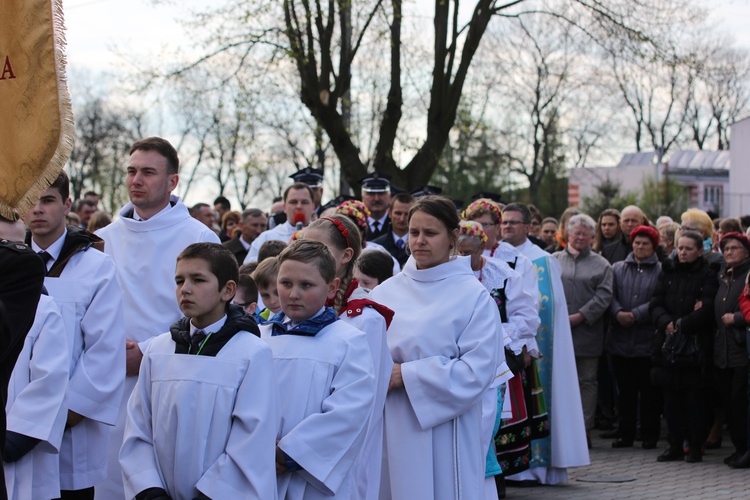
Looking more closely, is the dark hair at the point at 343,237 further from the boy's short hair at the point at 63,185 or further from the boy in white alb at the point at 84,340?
the boy's short hair at the point at 63,185

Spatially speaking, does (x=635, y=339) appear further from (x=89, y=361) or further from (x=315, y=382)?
(x=89, y=361)

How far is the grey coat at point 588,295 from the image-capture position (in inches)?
422

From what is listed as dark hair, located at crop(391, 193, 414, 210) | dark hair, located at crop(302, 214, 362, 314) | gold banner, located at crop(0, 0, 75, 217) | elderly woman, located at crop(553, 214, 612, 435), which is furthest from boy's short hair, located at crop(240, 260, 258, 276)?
elderly woman, located at crop(553, 214, 612, 435)

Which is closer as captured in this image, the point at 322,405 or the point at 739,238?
the point at 322,405

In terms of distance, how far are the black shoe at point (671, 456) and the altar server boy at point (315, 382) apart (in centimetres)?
601

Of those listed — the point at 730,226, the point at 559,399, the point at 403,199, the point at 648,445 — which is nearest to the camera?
the point at 559,399

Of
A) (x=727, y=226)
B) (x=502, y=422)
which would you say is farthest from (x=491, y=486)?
(x=727, y=226)

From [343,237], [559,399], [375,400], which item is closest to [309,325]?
[375,400]

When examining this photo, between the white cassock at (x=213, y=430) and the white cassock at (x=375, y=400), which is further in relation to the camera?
the white cassock at (x=375, y=400)

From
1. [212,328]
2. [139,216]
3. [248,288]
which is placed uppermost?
[139,216]

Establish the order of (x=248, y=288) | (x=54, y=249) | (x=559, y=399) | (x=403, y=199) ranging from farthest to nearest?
(x=403, y=199), (x=559, y=399), (x=248, y=288), (x=54, y=249)

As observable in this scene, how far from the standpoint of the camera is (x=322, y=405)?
173 inches

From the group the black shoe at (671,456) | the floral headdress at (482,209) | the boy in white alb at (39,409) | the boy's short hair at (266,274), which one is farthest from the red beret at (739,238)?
the boy in white alb at (39,409)

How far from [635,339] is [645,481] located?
6.96ft
